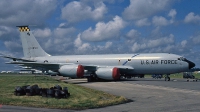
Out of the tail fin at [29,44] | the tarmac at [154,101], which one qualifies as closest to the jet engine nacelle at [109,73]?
the tarmac at [154,101]

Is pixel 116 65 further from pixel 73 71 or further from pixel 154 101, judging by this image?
pixel 154 101

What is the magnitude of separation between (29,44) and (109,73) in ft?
63.2

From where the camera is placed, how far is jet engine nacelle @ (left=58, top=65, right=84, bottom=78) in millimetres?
38547

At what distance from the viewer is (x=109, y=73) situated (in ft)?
128

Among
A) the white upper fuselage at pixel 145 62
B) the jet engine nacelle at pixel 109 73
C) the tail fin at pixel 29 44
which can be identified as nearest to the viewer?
the jet engine nacelle at pixel 109 73

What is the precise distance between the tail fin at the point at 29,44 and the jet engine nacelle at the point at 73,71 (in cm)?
1317

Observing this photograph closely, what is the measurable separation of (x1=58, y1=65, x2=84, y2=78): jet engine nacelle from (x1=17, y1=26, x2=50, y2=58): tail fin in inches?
519

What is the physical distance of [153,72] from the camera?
40688 millimetres

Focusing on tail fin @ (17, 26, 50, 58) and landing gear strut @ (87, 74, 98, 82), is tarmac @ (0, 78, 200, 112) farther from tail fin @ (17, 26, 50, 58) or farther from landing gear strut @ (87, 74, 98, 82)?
tail fin @ (17, 26, 50, 58)

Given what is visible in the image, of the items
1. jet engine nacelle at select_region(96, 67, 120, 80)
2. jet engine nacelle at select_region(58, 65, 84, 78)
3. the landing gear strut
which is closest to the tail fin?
jet engine nacelle at select_region(58, 65, 84, 78)

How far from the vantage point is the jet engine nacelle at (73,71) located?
38.5 metres

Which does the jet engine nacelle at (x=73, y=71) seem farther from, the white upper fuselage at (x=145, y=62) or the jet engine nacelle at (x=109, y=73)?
the white upper fuselage at (x=145, y=62)

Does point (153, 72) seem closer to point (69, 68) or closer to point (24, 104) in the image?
point (69, 68)

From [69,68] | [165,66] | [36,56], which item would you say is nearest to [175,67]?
[165,66]
